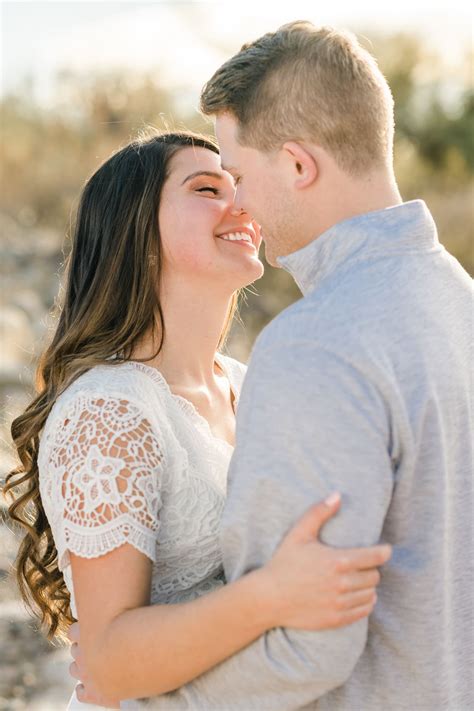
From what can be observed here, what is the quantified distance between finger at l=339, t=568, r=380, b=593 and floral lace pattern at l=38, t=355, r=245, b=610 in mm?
543

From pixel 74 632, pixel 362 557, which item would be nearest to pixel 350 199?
pixel 362 557

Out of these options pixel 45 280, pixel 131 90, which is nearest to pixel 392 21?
pixel 131 90

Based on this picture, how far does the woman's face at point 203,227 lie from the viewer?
265 centimetres

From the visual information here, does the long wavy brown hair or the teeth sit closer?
the long wavy brown hair

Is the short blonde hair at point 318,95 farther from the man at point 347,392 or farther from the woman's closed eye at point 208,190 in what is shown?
the woman's closed eye at point 208,190

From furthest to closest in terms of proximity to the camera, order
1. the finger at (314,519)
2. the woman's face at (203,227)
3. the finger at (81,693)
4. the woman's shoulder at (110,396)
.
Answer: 1. the woman's face at (203,227)
2. the finger at (81,693)
3. the woman's shoulder at (110,396)
4. the finger at (314,519)

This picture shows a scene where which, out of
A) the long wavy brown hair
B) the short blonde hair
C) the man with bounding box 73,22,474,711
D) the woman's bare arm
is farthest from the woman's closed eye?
the woman's bare arm

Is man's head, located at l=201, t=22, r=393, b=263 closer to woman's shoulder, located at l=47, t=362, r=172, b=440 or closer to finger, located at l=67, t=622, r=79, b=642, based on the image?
woman's shoulder, located at l=47, t=362, r=172, b=440

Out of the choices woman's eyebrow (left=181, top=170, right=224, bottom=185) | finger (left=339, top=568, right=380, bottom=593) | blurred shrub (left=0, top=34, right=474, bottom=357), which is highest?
blurred shrub (left=0, top=34, right=474, bottom=357)

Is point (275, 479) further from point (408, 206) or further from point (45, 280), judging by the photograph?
point (45, 280)

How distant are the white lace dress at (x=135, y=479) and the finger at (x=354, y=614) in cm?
53

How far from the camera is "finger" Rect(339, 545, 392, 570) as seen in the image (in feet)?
5.41

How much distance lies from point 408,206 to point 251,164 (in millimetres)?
326

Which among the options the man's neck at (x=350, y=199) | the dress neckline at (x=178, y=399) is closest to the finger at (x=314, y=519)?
the man's neck at (x=350, y=199)
